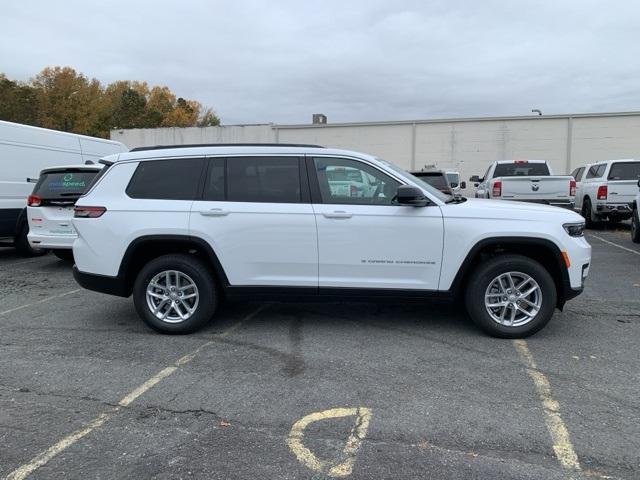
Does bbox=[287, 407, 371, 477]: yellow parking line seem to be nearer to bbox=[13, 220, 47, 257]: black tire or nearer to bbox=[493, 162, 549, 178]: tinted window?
bbox=[13, 220, 47, 257]: black tire

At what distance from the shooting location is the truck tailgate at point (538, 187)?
41.5 ft

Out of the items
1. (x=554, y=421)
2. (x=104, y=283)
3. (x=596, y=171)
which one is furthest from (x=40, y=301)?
(x=596, y=171)

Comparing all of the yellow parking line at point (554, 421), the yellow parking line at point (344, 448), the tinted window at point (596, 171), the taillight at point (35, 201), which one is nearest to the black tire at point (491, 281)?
the yellow parking line at point (554, 421)

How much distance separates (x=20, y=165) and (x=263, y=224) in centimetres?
742

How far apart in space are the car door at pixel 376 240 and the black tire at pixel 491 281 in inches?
15.3

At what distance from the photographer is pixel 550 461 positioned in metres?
3.06

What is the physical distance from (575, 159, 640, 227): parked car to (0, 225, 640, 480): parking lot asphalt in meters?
8.52

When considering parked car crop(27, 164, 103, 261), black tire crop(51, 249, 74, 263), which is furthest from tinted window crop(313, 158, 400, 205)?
black tire crop(51, 249, 74, 263)

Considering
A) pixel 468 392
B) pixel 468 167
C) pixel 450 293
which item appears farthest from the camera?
pixel 468 167

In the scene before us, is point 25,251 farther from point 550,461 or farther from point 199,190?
point 550,461

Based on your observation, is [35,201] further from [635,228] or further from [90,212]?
[635,228]

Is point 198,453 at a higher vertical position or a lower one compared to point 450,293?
lower

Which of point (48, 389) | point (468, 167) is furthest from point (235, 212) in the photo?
point (468, 167)

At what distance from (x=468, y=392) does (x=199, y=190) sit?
3.15m
